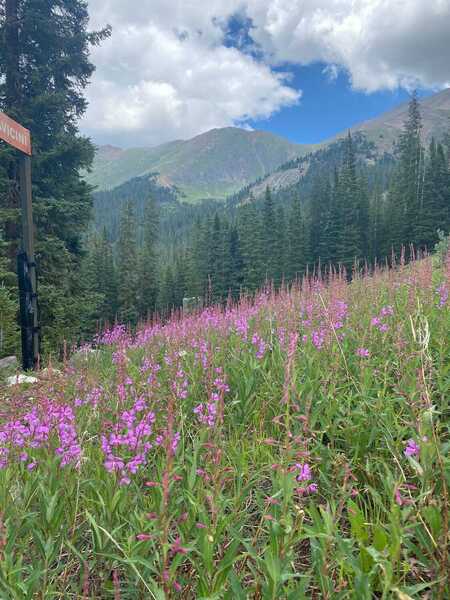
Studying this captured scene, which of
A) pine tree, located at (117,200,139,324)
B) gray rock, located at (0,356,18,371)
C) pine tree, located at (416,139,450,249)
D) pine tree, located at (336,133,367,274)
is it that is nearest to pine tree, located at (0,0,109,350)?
gray rock, located at (0,356,18,371)

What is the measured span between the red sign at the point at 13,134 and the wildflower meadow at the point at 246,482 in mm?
4604

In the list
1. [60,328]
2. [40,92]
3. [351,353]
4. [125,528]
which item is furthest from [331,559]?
[40,92]

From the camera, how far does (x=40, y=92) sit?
15.5 metres

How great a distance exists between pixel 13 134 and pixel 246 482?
715cm

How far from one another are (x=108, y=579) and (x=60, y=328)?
1339cm

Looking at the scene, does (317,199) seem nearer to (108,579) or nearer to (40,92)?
(40,92)

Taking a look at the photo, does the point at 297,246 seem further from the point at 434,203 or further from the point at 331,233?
the point at 434,203

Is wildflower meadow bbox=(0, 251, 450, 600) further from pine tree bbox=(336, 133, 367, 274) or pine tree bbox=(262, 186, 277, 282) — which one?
pine tree bbox=(262, 186, 277, 282)

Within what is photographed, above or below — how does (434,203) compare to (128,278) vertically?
above

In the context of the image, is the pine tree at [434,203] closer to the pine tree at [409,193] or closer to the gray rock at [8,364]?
the pine tree at [409,193]

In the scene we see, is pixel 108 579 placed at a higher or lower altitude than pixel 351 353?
lower

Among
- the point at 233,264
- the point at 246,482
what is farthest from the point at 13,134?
the point at 233,264

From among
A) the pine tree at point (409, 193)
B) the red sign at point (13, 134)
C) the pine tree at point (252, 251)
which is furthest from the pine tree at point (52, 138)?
the pine tree at point (252, 251)

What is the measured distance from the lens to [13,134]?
679 cm
